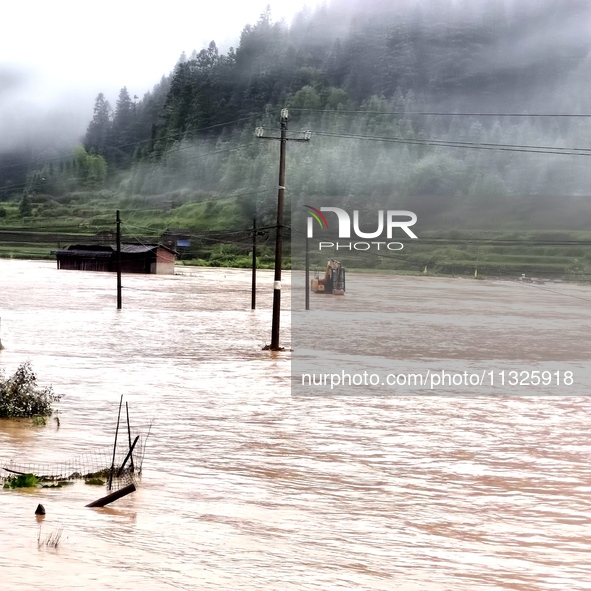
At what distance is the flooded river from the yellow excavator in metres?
40.2

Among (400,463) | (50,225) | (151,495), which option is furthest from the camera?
(50,225)

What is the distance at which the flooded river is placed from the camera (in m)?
10.7

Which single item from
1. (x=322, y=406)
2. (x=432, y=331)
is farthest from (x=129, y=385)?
(x=432, y=331)

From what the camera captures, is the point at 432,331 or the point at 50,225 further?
the point at 50,225

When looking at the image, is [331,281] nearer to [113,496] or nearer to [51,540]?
[113,496]

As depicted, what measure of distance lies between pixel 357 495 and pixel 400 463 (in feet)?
8.93

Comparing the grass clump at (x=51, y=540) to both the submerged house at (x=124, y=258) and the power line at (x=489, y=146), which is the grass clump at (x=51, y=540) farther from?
the power line at (x=489, y=146)

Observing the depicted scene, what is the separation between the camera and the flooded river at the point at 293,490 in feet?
35.0

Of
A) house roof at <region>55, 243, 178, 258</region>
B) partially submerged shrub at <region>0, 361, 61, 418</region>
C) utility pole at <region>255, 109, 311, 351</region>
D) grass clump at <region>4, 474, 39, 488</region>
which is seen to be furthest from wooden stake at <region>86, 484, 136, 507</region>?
house roof at <region>55, 243, 178, 258</region>

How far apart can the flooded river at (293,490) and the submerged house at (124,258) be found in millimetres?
70059

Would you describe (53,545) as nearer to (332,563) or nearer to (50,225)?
(332,563)

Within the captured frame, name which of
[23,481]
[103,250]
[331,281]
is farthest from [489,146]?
[23,481]

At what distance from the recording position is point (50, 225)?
16888 centimetres

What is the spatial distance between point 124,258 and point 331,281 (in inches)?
1366
